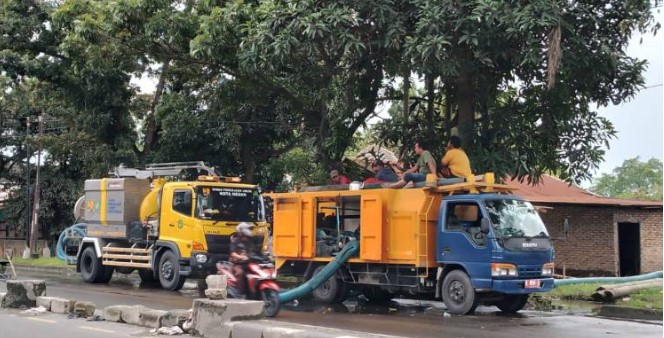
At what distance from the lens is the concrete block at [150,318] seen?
10.3m

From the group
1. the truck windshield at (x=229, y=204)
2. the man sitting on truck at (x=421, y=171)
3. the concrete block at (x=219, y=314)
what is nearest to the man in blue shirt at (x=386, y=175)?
the man sitting on truck at (x=421, y=171)

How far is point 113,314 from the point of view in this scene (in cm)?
1128

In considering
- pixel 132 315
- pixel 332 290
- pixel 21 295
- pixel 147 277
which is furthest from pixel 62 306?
pixel 147 277

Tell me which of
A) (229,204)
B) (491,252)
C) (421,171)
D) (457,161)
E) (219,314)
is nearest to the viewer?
(219,314)

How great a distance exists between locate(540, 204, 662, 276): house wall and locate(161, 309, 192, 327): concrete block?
51.3ft

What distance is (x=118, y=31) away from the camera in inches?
700

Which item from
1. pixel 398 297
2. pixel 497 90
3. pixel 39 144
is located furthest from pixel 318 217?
pixel 39 144

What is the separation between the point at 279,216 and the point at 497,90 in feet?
19.0

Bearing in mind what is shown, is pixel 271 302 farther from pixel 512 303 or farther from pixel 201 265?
pixel 201 265

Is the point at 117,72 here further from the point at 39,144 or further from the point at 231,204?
the point at 231,204

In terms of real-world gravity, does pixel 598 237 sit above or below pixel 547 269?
above

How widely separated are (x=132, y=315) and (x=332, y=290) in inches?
202

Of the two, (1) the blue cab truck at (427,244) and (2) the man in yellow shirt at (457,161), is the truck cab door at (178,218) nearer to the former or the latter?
(1) the blue cab truck at (427,244)

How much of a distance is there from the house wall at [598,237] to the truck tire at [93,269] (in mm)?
13210
